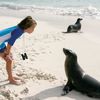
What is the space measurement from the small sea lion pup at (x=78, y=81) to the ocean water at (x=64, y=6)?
10.4 m

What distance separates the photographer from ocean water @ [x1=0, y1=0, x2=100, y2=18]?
58.9ft

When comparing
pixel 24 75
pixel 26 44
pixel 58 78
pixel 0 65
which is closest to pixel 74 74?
pixel 58 78

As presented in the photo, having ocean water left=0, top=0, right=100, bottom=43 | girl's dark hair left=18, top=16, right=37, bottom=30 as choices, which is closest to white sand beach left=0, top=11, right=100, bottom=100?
girl's dark hair left=18, top=16, right=37, bottom=30

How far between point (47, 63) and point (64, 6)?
13.7 m

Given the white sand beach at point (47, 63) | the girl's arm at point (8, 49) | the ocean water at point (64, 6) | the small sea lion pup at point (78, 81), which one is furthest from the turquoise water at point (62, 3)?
the girl's arm at point (8, 49)

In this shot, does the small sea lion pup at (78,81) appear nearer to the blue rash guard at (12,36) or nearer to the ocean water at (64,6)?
the blue rash guard at (12,36)

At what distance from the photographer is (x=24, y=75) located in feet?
22.3

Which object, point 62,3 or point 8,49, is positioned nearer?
point 8,49

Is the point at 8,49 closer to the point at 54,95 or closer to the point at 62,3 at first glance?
the point at 54,95

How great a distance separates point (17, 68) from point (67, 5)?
1466 cm

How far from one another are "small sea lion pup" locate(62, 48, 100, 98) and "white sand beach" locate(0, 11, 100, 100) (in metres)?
0.10

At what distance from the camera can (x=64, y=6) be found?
21.2m

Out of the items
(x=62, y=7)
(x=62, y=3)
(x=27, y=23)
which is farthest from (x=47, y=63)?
(x=62, y=3)

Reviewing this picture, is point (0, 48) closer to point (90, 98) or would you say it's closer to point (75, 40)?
point (90, 98)
